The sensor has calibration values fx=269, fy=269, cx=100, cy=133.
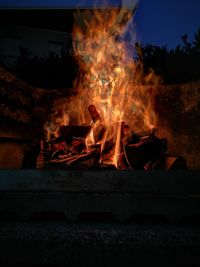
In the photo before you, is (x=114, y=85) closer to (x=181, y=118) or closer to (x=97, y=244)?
(x=181, y=118)

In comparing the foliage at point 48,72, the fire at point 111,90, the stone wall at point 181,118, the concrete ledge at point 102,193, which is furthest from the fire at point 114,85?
the concrete ledge at point 102,193

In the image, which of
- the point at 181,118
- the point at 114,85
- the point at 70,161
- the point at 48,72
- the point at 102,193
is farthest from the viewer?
the point at 48,72

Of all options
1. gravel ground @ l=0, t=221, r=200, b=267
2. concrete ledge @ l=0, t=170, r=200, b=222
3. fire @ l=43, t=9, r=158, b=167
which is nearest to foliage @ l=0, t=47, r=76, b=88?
fire @ l=43, t=9, r=158, b=167

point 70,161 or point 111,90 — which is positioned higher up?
point 111,90

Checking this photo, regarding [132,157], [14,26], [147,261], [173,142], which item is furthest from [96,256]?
[14,26]

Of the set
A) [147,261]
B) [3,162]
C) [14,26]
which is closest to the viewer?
[147,261]

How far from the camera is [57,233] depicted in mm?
2160

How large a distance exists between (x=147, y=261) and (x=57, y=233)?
0.79m

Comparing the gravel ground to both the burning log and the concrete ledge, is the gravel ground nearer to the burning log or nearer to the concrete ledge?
the concrete ledge

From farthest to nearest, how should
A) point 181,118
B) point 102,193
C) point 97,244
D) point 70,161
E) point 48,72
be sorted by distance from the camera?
point 48,72
point 181,118
point 70,161
point 102,193
point 97,244

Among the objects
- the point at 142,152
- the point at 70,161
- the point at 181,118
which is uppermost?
the point at 181,118

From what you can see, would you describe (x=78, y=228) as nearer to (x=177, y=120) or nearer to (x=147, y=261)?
(x=147, y=261)

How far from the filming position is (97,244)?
6.39ft

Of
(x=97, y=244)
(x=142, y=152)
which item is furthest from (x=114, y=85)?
(x=97, y=244)
